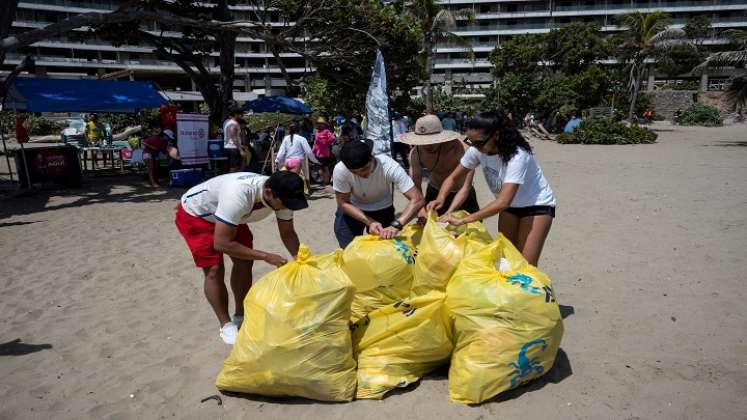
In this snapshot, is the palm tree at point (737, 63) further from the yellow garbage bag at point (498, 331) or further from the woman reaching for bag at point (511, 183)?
the yellow garbage bag at point (498, 331)

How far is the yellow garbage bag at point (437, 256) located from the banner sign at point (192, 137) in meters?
7.74

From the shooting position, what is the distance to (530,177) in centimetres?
313

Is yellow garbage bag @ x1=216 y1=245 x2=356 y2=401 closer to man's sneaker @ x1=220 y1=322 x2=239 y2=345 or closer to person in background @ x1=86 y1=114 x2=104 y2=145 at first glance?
man's sneaker @ x1=220 y1=322 x2=239 y2=345

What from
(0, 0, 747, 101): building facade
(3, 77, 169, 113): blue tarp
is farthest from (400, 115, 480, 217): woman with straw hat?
(0, 0, 747, 101): building facade

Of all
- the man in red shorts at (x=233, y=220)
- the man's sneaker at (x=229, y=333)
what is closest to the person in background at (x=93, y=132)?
the man in red shorts at (x=233, y=220)

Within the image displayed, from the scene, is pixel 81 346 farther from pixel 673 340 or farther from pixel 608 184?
pixel 608 184

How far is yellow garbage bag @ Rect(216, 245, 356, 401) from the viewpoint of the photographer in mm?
2373

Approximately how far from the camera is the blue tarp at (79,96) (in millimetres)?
9883

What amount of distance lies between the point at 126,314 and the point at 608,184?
8.57m

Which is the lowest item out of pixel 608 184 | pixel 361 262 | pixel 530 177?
pixel 608 184

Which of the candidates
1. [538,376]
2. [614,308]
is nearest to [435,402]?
[538,376]

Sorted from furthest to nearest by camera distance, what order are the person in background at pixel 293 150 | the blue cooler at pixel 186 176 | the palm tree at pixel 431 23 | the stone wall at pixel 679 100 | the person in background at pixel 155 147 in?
the stone wall at pixel 679 100 → the palm tree at pixel 431 23 → the person in background at pixel 155 147 → the blue cooler at pixel 186 176 → the person in background at pixel 293 150

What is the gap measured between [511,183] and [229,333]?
204 centimetres

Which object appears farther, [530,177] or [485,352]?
[530,177]
